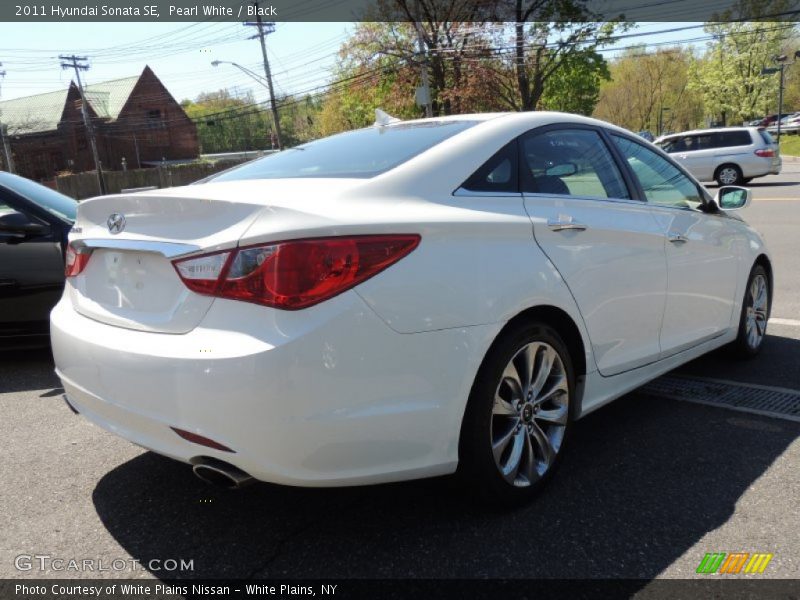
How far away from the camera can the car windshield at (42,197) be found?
523cm

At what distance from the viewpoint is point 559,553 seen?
7.86 ft

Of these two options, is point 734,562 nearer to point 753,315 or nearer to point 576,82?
point 753,315

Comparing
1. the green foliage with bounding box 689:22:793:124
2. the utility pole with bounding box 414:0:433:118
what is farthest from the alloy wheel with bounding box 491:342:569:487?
the green foliage with bounding box 689:22:793:124

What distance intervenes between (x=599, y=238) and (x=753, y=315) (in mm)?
2189

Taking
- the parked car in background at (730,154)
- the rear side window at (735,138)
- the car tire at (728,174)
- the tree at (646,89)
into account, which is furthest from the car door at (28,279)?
the tree at (646,89)

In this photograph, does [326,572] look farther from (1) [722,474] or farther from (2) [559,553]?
(1) [722,474]

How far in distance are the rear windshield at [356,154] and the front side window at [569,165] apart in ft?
1.07

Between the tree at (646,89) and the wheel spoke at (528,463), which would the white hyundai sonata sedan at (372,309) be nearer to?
the wheel spoke at (528,463)

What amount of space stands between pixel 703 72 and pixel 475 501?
66229 mm

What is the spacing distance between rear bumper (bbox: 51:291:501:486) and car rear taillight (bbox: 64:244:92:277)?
0.52 m

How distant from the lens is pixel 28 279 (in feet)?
16.3

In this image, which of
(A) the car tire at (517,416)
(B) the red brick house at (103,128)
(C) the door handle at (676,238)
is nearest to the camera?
(A) the car tire at (517,416)

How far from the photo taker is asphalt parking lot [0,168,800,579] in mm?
2369

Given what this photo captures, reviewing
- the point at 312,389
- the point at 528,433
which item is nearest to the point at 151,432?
the point at 312,389
